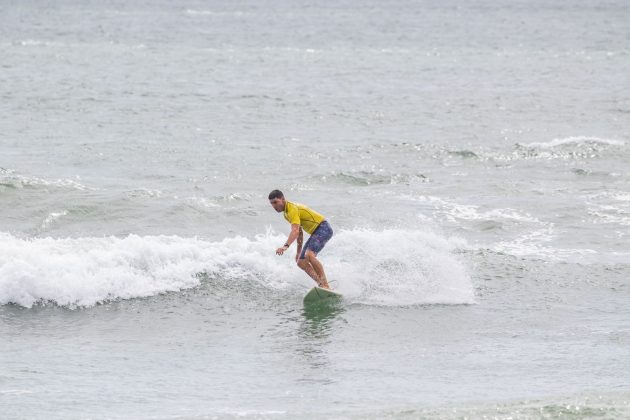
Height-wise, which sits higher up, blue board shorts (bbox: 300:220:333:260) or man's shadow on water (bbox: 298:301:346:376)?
blue board shorts (bbox: 300:220:333:260)

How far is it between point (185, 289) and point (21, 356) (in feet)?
12.1

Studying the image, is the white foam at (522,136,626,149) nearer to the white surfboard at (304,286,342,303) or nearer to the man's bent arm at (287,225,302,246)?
the white surfboard at (304,286,342,303)

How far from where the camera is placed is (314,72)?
157 ft

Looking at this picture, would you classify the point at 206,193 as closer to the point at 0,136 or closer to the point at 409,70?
the point at 0,136

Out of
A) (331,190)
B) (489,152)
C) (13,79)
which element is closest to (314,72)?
(13,79)

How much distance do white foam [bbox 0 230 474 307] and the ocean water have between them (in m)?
0.04

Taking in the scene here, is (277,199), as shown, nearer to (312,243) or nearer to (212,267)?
(312,243)

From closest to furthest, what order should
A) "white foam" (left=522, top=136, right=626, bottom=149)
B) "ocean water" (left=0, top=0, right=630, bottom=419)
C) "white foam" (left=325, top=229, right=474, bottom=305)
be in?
"ocean water" (left=0, top=0, right=630, bottom=419), "white foam" (left=325, top=229, right=474, bottom=305), "white foam" (left=522, top=136, right=626, bottom=149)

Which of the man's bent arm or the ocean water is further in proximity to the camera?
the man's bent arm

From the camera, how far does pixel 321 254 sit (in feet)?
54.7

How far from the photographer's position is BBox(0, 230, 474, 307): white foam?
1473cm

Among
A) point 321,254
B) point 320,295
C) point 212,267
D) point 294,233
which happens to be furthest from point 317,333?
point 321,254

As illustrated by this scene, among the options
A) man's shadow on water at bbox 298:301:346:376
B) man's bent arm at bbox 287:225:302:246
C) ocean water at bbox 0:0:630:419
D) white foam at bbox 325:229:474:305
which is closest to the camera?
ocean water at bbox 0:0:630:419

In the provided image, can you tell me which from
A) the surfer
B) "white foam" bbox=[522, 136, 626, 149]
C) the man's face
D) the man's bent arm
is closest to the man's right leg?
the surfer
